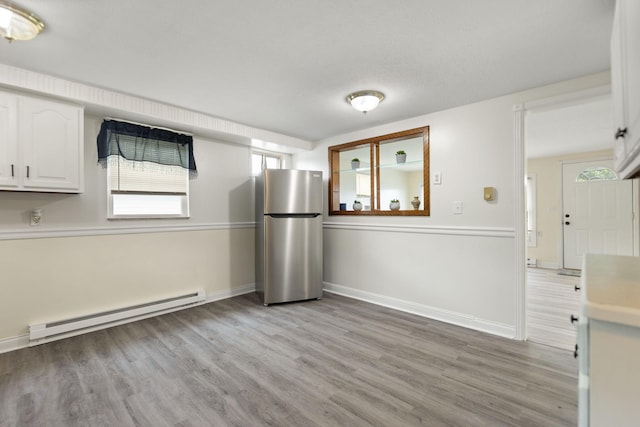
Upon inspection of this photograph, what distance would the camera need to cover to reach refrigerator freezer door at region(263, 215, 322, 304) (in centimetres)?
363

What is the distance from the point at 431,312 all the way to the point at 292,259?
5.70ft

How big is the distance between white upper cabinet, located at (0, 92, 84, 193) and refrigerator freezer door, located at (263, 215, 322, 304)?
1931 millimetres

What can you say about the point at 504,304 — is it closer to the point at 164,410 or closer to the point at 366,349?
the point at 366,349

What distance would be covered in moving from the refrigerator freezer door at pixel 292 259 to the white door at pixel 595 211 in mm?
5097

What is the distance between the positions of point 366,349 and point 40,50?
3.22m

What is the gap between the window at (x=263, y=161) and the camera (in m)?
4.40

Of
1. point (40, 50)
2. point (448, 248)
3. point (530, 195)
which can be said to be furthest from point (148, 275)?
point (530, 195)

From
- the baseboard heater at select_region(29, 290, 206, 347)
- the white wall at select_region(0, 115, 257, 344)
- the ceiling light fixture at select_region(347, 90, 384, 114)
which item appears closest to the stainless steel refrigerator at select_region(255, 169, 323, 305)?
the white wall at select_region(0, 115, 257, 344)

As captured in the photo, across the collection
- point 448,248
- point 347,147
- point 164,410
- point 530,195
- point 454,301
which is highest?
point 347,147

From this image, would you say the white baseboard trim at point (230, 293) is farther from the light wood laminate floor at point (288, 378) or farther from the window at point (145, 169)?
the window at point (145, 169)

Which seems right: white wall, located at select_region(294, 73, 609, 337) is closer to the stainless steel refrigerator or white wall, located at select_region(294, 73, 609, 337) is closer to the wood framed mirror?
the wood framed mirror

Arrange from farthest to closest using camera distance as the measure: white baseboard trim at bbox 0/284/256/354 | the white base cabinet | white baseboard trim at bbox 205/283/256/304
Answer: white baseboard trim at bbox 205/283/256/304
white baseboard trim at bbox 0/284/256/354
the white base cabinet

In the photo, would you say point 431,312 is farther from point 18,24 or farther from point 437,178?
point 18,24

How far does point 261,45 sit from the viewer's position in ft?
6.16
